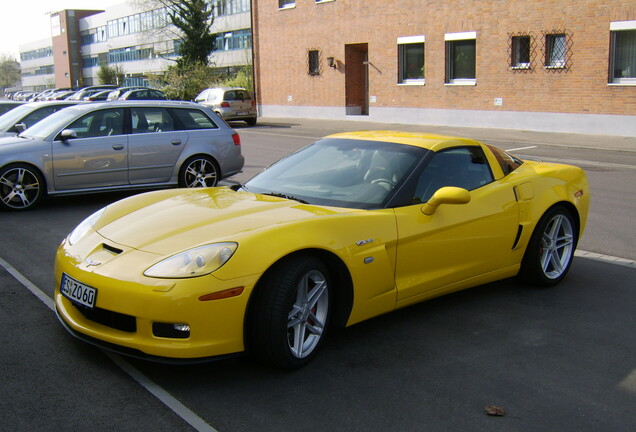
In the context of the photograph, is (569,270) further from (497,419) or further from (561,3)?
(561,3)

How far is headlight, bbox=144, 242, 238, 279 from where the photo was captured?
3.84 meters

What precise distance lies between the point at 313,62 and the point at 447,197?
30.3 metres

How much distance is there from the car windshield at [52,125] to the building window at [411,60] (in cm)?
2010

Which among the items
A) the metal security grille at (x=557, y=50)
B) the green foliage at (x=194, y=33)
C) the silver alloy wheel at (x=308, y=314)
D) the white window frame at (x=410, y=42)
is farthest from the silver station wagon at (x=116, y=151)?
the green foliage at (x=194, y=33)

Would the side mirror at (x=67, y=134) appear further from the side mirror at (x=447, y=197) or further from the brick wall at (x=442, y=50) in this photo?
the brick wall at (x=442, y=50)

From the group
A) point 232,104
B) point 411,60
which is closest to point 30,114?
point 232,104

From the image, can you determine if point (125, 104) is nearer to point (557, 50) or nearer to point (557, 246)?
point (557, 246)

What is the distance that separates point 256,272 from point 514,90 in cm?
2273

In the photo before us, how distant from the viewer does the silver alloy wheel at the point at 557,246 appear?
5.89 meters

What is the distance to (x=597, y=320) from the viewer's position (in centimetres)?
512

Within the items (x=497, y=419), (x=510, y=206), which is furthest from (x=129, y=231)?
(x=510, y=206)

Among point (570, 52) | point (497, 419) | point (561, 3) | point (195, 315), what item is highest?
point (561, 3)

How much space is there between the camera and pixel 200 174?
1096 cm

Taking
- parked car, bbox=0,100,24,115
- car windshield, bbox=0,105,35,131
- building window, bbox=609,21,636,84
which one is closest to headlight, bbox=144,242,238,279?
car windshield, bbox=0,105,35,131
